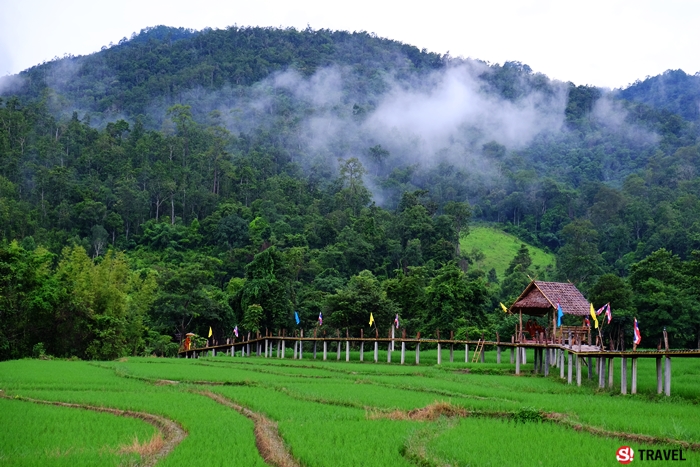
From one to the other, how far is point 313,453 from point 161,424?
6146 mm

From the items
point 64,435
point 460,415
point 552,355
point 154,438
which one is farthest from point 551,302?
point 64,435

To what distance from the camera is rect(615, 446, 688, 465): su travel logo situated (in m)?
14.3

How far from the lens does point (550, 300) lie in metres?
36.0

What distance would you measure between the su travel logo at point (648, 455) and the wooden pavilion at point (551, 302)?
20.2 m

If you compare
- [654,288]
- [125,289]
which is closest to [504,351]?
[654,288]

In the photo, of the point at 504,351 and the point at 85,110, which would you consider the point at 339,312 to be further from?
the point at 85,110

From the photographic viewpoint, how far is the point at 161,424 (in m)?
19.5

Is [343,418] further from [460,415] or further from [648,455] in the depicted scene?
[648,455]

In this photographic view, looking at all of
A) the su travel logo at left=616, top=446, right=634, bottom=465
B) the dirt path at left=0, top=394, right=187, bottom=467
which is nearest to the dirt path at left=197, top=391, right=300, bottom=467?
the dirt path at left=0, top=394, right=187, bottom=467

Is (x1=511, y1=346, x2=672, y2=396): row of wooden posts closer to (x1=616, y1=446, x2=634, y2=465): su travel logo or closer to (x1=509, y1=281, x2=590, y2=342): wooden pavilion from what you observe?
(x1=509, y1=281, x2=590, y2=342): wooden pavilion

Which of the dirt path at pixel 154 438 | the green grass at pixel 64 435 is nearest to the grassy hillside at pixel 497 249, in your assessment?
the dirt path at pixel 154 438

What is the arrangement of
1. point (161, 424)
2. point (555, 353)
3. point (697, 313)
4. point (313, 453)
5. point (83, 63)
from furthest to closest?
1. point (83, 63)
2. point (697, 313)
3. point (555, 353)
4. point (161, 424)
5. point (313, 453)

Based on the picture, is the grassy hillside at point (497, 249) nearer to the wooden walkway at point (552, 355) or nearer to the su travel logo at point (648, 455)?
the wooden walkway at point (552, 355)

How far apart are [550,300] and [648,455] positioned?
21.9 metres
